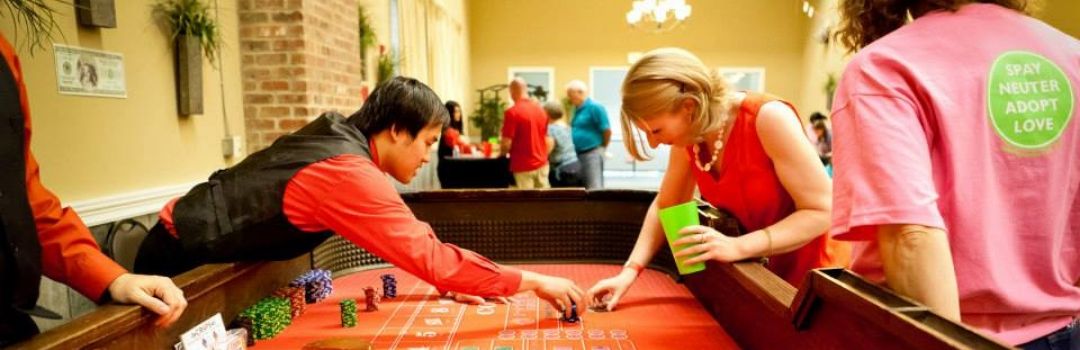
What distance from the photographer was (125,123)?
2426 mm

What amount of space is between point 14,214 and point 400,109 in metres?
0.78

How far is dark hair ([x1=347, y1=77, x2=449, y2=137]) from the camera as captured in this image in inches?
60.7

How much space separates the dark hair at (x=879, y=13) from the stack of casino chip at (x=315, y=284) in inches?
57.6

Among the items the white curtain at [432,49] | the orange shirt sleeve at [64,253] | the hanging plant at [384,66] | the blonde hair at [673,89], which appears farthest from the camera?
the white curtain at [432,49]

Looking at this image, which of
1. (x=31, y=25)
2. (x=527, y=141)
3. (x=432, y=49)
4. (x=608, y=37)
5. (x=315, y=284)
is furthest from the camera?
(x=608, y=37)

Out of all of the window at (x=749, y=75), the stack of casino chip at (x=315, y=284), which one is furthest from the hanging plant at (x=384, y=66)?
the window at (x=749, y=75)

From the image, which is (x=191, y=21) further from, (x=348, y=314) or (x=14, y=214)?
(x=14, y=214)

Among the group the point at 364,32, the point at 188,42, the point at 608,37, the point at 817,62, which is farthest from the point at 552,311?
the point at 608,37

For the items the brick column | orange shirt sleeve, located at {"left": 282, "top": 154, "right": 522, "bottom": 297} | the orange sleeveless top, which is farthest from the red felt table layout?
the brick column

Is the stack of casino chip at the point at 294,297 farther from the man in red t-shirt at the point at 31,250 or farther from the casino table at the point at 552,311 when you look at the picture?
the man in red t-shirt at the point at 31,250

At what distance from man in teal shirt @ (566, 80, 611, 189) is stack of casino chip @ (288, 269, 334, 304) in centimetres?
411

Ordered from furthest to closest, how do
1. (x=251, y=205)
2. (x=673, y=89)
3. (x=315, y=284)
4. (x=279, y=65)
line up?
1. (x=279, y=65)
2. (x=315, y=284)
3. (x=251, y=205)
4. (x=673, y=89)

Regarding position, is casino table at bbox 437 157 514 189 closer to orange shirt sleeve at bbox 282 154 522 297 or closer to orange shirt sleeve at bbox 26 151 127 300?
orange shirt sleeve at bbox 282 154 522 297

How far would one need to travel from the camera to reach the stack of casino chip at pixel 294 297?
159cm
